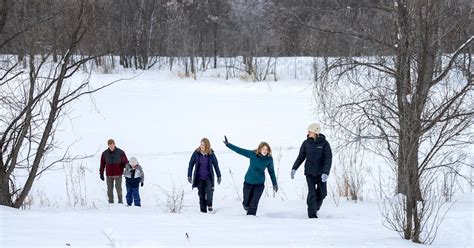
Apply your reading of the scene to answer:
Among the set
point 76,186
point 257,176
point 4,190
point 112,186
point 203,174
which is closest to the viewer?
point 4,190

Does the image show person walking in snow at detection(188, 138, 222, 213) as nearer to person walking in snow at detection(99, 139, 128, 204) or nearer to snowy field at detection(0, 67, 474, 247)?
snowy field at detection(0, 67, 474, 247)

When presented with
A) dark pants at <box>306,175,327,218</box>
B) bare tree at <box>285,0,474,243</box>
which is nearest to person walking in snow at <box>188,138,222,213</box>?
dark pants at <box>306,175,327,218</box>

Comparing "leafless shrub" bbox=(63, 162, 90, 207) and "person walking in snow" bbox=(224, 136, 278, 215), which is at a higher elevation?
"person walking in snow" bbox=(224, 136, 278, 215)

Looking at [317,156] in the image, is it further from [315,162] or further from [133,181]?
[133,181]

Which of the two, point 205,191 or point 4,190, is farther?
point 205,191

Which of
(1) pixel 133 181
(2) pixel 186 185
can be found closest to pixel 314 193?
(1) pixel 133 181

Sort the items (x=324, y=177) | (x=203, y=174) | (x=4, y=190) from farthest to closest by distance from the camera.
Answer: (x=203, y=174)
(x=324, y=177)
(x=4, y=190)

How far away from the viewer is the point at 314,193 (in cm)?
991

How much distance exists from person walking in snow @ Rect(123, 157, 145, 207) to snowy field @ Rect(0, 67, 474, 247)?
Answer: 15.2 inches

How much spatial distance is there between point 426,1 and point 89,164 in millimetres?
11761

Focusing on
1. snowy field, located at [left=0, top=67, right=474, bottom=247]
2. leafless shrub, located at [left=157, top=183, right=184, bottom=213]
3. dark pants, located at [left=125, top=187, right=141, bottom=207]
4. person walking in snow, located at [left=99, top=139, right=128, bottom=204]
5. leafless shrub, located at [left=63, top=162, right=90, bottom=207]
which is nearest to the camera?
snowy field, located at [left=0, top=67, right=474, bottom=247]

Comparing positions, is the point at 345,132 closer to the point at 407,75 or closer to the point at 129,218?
the point at 407,75

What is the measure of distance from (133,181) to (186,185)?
212cm

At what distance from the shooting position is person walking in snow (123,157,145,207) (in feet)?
42.9
